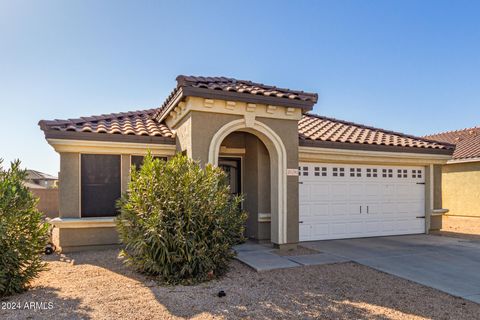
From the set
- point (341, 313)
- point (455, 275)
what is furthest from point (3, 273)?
point (455, 275)

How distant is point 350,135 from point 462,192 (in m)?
11.1

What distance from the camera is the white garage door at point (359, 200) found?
10469mm

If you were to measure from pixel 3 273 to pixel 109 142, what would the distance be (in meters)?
4.36

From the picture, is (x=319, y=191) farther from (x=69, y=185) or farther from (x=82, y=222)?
(x=69, y=185)

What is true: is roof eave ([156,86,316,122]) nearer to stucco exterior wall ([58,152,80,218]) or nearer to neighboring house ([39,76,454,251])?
neighboring house ([39,76,454,251])

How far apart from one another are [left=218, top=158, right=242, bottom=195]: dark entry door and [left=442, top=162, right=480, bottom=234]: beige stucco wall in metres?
12.2

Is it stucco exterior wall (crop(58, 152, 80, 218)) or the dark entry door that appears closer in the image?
stucco exterior wall (crop(58, 152, 80, 218))

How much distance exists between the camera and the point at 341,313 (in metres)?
4.77

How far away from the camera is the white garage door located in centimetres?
1047

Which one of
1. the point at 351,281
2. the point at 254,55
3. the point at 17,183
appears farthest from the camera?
the point at 254,55

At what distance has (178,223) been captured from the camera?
5.99 m

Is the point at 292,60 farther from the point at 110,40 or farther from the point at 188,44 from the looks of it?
the point at 110,40

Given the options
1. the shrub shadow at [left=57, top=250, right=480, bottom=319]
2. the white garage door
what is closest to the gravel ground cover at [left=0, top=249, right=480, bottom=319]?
the shrub shadow at [left=57, top=250, right=480, bottom=319]

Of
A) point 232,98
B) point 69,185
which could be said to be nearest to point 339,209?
point 232,98
